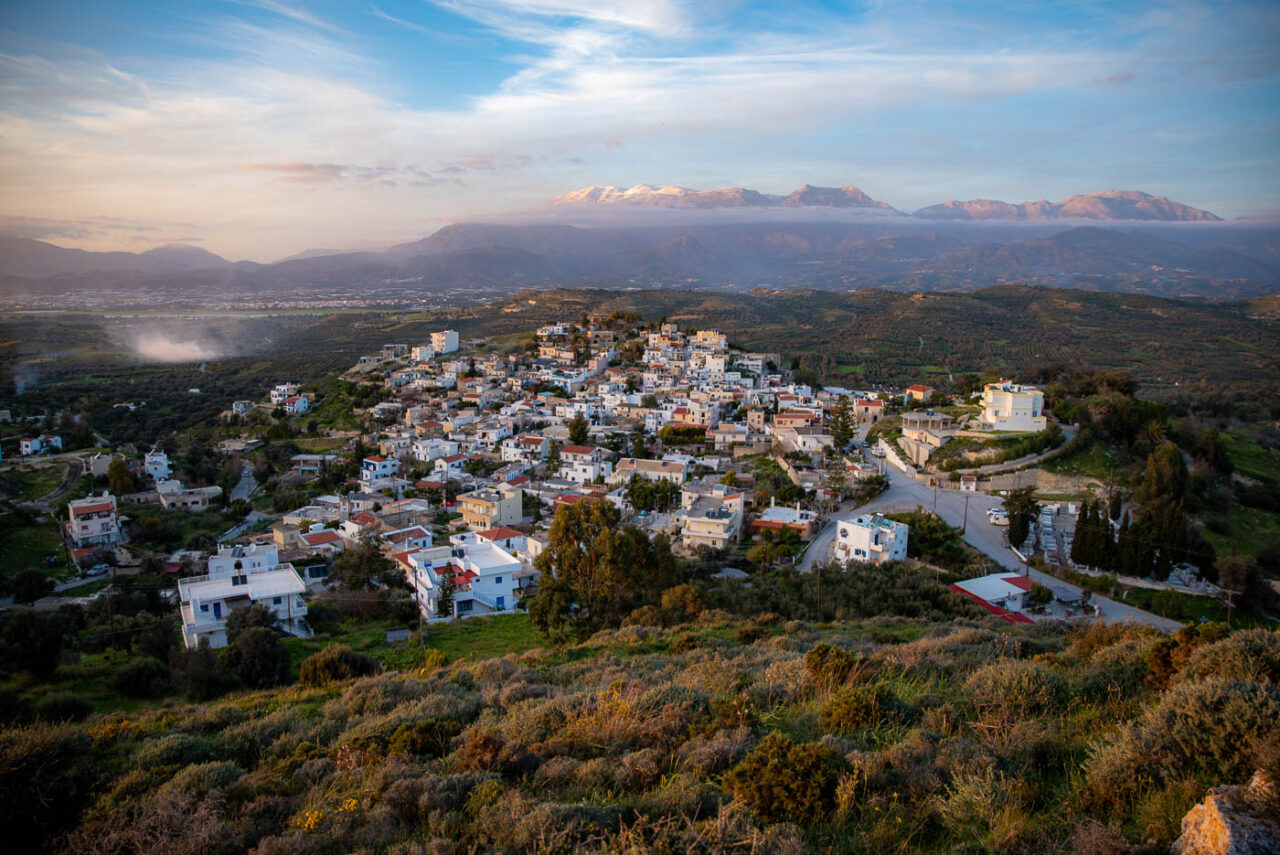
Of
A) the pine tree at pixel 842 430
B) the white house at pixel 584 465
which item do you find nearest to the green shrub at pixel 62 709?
the white house at pixel 584 465

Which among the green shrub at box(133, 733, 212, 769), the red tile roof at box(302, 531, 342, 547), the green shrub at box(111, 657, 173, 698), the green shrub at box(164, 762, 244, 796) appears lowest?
the red tile roof at box(302, 531, 342, 547)

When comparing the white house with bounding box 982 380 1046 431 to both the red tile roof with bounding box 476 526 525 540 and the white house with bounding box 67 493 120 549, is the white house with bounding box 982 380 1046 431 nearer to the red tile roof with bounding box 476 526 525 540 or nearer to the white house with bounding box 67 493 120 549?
the red tile roof with bounding box 476 526 525 540

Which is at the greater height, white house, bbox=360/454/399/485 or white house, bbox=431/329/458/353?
white house, bbox=431/329/458/353

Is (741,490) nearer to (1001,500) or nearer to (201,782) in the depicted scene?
(1001,500)

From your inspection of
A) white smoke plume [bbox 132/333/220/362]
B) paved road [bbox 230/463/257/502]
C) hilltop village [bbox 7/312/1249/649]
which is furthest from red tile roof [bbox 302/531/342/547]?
white smoke plume [bbox 132/333/220/362]

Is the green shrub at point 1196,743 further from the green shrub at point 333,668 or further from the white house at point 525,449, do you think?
the white house at point 525,449

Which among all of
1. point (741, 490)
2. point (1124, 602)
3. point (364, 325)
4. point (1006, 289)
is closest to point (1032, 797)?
point (1124, 602)
